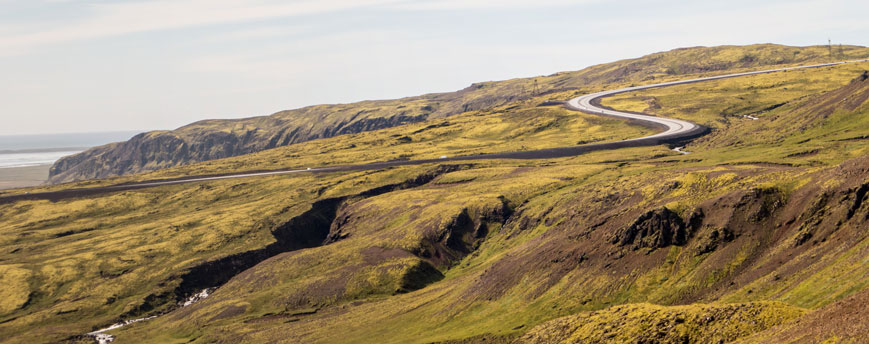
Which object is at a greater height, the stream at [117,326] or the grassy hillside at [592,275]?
the grassy hillside at [592,275]

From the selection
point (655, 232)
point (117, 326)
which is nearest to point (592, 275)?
point (655, 232)

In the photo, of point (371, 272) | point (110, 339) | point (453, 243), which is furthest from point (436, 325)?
point (110, 339)

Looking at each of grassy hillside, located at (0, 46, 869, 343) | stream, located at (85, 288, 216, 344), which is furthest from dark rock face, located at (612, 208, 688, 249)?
stream, located at (85, 288, 216, 344)

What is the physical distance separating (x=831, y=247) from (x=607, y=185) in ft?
262

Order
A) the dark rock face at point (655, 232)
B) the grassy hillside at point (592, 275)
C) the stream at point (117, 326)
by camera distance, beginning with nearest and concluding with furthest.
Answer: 1. the grassy hillside at point (592, 275)
2. the dark rock face at point (655, 232)
3. the stream at point (117, 326)

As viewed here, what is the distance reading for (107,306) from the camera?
19125cm

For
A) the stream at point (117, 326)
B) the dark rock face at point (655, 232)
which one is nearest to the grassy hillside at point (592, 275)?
A: the dark rock face at point (655, 232)

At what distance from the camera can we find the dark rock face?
119812 millimetres

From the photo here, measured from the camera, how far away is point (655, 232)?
12231cm

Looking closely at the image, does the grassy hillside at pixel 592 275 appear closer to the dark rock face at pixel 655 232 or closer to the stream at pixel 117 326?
the dark rock face at pixel 655 232

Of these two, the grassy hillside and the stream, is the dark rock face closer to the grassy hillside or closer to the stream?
the grassy hillside

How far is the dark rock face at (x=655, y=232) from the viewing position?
120m

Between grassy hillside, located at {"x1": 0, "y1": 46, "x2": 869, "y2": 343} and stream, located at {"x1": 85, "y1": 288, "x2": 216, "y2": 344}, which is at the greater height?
grassy hillside, located at {"x1": 0, "y1": 46, "x2": 869, "y2": 343}

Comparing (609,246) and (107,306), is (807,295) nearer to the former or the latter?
(609,246)
